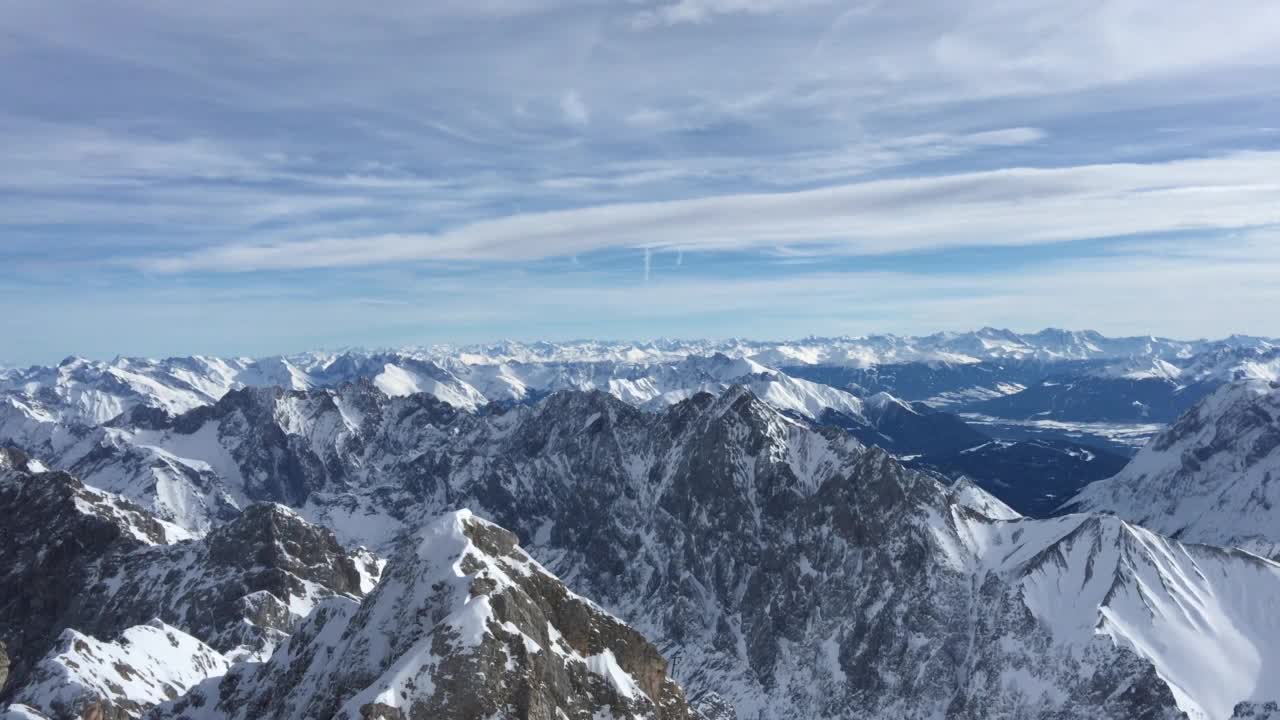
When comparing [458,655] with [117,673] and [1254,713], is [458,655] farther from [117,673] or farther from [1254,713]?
[1254,713]

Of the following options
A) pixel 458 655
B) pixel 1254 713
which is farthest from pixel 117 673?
pixel 1254 713

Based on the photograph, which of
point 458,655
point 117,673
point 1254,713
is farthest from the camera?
point 1254,713

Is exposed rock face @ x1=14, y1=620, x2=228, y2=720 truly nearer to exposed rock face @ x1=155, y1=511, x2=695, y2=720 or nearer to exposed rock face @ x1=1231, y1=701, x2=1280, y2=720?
exposed rock face @ x1=155, y1=511, x2=695, y2=720

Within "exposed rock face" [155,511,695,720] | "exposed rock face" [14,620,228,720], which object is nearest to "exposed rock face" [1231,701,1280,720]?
"exposed rock face" [155,511,695,720]

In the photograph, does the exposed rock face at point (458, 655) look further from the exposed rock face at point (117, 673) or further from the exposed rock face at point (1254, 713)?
the exposed rock face at point (1254, 713)

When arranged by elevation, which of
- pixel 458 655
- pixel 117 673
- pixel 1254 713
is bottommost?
pixel 1254 713

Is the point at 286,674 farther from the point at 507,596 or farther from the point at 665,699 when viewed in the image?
the point at 665,699

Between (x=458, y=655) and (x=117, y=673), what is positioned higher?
(x=458, y=655)

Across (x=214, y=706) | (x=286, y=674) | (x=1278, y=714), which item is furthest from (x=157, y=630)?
(x=1278, y=714)
